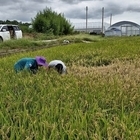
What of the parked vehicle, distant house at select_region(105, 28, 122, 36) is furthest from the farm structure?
the parked vehicle

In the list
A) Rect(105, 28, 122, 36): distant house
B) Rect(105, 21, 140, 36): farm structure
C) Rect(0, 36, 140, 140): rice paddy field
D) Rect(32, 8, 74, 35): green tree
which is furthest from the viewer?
Rect(105, 21, 140, 36): farm structure

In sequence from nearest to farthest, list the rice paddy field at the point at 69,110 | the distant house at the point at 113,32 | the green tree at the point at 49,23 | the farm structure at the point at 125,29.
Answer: the rice paddy field at the point at 69,110
the green tree at the point at 49,23
the distant house at the point at 113,32
the farm structure at the point at 125,29

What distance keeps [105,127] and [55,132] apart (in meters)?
0.30

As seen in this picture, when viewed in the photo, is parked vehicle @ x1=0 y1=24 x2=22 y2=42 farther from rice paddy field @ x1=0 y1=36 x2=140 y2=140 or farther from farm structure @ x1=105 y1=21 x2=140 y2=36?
farm structure @ x1=105 y1=21 x2=140 y2=36

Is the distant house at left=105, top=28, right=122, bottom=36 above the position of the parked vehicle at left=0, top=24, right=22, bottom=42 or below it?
below

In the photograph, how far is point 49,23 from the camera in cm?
3203

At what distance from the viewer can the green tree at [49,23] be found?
104 feet

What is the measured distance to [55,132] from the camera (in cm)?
160

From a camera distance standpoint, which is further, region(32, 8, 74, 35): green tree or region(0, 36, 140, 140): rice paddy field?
region(32, 8, 74, 35): green tree

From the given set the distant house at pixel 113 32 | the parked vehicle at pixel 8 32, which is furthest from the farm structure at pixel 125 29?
the parked vehicle at pixel 8 32

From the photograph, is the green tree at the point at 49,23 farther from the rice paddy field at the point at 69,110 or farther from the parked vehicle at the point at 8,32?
the rice paddy field at the point at 69,110

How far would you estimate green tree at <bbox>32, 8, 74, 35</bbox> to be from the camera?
3166 cm

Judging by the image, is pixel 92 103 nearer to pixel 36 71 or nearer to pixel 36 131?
pixel 36 131

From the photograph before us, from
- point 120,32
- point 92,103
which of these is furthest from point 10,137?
point 120,32
